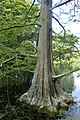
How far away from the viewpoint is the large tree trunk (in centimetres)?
788

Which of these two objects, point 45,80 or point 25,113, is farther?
point 45,80

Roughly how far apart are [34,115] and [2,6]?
512 centimetres

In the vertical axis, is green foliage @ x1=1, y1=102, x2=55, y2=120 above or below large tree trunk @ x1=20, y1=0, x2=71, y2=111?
below

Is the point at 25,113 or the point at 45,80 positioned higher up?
the point at 45,80

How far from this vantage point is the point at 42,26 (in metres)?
9.04

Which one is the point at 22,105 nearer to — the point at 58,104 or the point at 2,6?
the point at 58,104

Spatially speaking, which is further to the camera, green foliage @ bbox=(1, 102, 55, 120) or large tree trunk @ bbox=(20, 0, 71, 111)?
large tree trunk @ bbox=(20, 0, 71, 111)

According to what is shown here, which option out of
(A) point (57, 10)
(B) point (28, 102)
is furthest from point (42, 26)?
(B) point (28, 102)

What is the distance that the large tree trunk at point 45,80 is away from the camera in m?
7.88

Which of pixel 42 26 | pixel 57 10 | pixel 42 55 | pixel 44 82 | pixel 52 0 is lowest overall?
pixel 44 82

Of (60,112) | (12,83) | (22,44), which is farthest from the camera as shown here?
(12,83)

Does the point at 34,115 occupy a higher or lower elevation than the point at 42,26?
lower

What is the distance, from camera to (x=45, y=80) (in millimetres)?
8281

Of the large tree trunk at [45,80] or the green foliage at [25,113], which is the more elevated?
the large tree trunk at [45,80]
